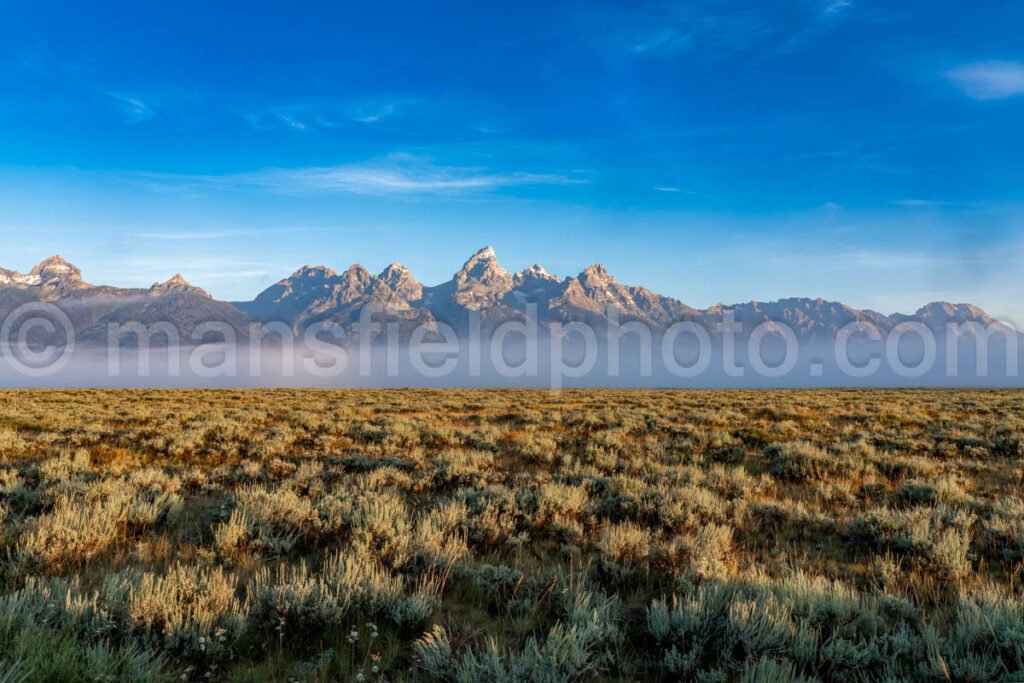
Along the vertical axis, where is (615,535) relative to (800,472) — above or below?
above

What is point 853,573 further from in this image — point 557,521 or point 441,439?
point 441,439

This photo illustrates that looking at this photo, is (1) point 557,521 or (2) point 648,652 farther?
(1) point 557,521

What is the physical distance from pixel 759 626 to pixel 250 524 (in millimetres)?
5967

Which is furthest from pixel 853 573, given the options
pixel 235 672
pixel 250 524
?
pixel 250 524

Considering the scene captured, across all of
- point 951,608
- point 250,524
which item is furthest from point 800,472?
point 250,524

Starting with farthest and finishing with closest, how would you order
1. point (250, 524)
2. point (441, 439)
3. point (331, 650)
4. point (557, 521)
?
1. point (441, 439)
2. point (557, 521)
3. point (250, 524)
4. point (331, 650)

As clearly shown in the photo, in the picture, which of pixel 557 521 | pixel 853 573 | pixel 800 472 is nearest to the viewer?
pixel 853 573

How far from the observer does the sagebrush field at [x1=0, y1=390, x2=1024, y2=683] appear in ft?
11.8

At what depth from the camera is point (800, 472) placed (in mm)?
11180

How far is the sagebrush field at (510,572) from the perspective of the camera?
3.60 meters

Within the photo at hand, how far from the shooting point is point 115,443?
14.5 metres

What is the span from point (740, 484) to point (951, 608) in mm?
5035

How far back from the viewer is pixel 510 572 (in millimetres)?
5125

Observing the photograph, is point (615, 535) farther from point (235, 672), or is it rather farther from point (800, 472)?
point (800, 472)
